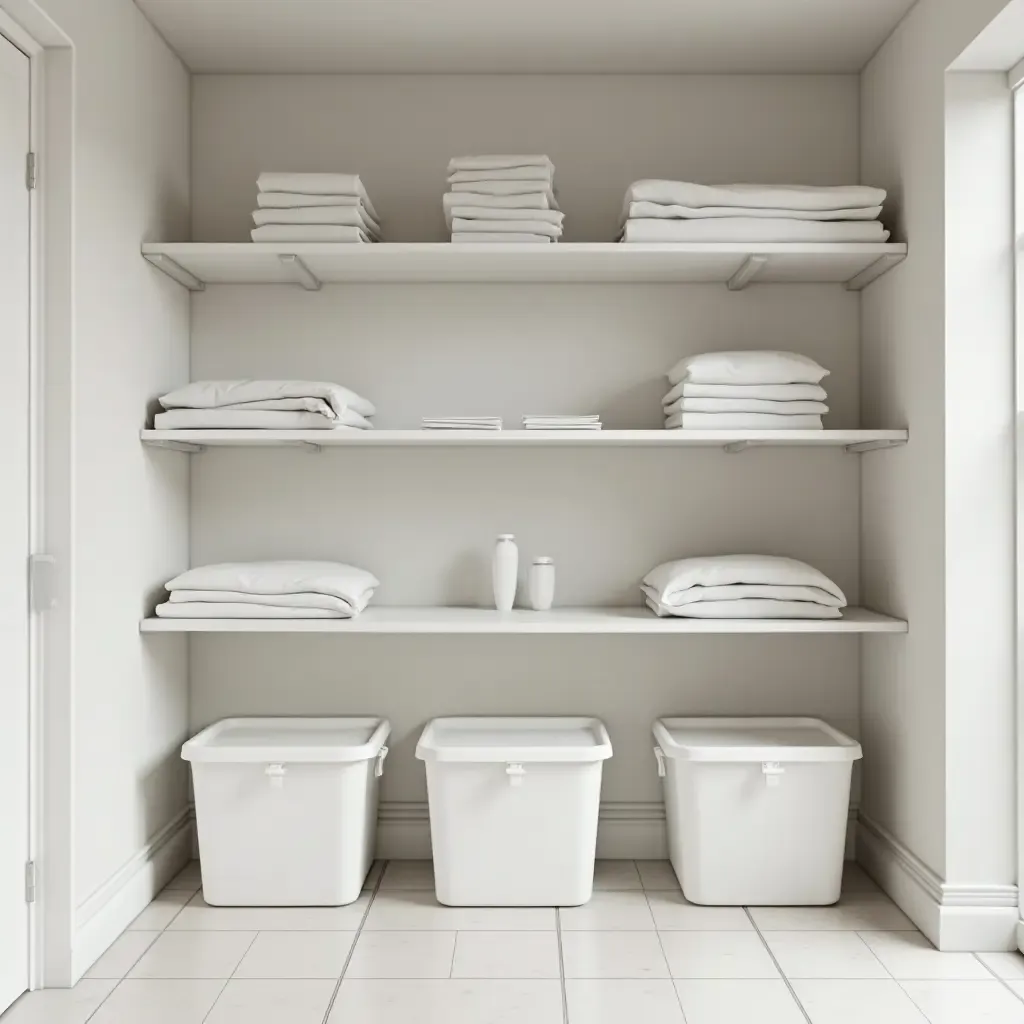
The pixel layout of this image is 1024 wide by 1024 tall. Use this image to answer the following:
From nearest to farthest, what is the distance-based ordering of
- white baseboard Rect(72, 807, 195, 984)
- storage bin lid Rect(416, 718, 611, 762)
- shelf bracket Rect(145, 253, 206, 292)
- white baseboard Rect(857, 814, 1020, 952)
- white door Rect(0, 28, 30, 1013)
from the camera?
white door Rect(0, 28, 30, 1013) < white baseboard Rect(72, 807, 195, 984) < white baseboard Rect(857, 814, 1020, 952) < storage bin lid Rect(416, 718, 611, 762) < shelf bracket Rect(145, 253, 206, 292)

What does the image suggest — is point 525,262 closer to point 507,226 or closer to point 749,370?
point 507,226

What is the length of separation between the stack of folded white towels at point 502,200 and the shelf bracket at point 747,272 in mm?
529

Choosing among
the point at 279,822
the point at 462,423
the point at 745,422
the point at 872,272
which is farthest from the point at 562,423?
the point at 279,822

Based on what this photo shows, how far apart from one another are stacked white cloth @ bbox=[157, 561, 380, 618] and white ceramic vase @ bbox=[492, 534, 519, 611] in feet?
1.35

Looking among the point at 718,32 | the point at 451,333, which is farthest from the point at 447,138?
the point at 718,32

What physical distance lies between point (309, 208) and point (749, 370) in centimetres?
126

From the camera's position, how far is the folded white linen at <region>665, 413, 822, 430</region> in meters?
2.69

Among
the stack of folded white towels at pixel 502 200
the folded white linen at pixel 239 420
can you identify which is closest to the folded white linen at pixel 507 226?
the stack of folded white towels at pixel 502 200

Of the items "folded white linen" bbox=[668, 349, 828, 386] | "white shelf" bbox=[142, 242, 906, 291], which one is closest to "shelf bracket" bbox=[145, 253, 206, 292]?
"white shelf" bbox=[142, 242, 906, 291]

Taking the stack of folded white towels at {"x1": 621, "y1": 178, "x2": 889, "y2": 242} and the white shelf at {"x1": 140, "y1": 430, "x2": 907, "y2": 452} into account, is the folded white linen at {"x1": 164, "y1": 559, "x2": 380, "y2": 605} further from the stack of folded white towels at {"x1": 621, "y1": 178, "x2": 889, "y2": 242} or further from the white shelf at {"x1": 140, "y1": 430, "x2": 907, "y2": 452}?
the stack of folded white towels at {"x1": 621, "y1": 178, "x2": 889, "y2": 242}

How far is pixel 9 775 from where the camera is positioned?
2090mm

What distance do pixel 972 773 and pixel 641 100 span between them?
212 cm

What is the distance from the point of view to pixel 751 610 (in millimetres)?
2684

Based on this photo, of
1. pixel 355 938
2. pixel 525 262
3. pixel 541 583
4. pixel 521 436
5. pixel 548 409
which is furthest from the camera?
pixel 548 409
